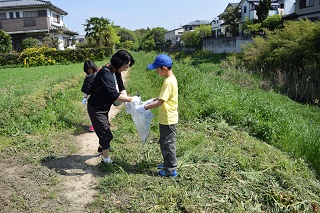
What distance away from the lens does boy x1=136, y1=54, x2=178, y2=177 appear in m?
3.57

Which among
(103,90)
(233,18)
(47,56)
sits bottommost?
(103,90)

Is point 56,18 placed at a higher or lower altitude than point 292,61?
higher

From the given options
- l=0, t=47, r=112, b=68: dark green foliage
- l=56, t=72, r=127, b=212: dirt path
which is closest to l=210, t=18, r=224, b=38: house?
l=0, t=47, r=112, b=68: dark green foliage

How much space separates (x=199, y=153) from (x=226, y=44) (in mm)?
28973

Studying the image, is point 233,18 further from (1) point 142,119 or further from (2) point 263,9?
(1) point 142,119

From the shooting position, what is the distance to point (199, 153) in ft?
15.0

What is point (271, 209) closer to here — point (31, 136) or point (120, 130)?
point (120, 130)

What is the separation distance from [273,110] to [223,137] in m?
2.24

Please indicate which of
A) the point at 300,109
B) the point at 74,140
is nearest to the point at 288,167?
the point at 74,140

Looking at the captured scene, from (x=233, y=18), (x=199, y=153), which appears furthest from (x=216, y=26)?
(x=199, y=153)

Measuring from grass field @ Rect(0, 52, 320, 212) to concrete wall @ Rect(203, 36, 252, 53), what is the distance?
68.3 feet

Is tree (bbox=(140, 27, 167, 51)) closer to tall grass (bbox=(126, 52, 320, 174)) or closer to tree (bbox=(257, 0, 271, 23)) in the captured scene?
tree (bbox=(257, 0, 271, 23))

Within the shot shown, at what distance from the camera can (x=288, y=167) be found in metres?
4.46

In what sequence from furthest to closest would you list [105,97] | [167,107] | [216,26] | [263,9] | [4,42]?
[216,26]
[263,9]
[4,42]
[105,97]
[167,107]
